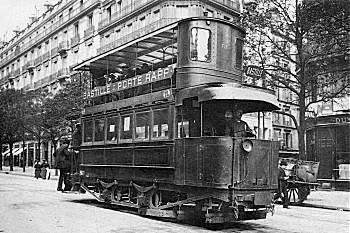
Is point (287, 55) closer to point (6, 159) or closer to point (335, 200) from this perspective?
point (335, 200)

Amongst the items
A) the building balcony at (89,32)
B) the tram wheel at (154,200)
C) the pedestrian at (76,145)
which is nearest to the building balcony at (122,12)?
the building balcony at (89,32)

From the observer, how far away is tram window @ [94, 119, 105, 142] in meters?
14.2

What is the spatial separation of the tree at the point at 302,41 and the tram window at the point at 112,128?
8.09 meters

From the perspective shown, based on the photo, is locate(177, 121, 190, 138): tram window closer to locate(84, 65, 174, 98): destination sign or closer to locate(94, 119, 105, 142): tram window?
locate(84, 65, 174, 98): destination sign

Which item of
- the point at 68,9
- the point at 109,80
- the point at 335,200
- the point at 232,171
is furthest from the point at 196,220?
the point at 68,9

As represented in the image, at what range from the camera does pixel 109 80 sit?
1502cm

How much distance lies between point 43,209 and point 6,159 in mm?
53458

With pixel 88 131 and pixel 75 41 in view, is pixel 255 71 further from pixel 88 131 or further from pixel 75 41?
pixel 75 41

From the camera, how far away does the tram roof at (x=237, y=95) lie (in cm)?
973

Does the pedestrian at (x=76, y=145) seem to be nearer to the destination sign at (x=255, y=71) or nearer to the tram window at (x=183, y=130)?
the tram window at (x=183, y=130)

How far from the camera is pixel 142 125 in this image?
1223cm

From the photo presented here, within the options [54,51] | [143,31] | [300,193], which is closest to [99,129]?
[300,193]

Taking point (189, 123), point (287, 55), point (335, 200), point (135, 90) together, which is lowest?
point (335, 200)

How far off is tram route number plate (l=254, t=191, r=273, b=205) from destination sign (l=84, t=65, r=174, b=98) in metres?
3.53
